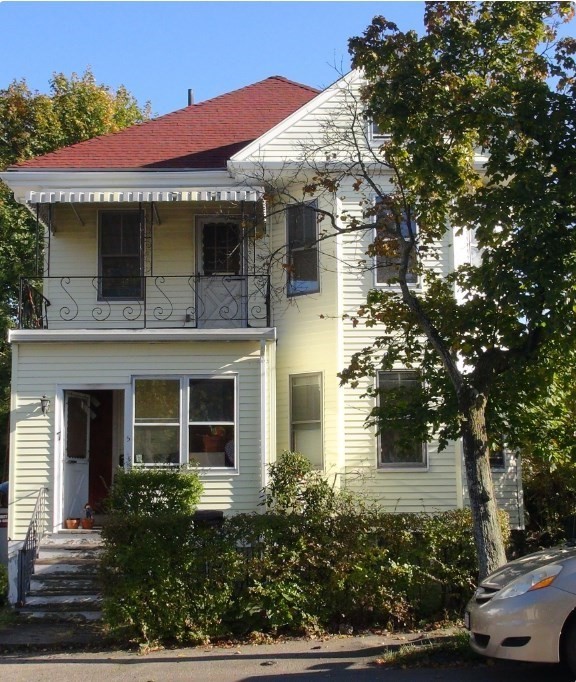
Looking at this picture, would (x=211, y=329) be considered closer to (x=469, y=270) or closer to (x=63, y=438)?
(x=63, y=438)

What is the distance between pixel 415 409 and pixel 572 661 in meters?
3.65

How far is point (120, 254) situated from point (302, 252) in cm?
337

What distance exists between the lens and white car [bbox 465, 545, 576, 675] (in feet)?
25.1

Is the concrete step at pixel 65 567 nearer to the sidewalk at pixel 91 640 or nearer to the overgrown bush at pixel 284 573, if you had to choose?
the sidewalk at pixel 91 640

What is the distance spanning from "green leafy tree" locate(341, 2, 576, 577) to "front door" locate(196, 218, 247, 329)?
17.5 ft

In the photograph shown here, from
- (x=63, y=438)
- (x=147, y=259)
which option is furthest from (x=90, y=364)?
(x=147, y=259)

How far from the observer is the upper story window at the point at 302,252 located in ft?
51.8

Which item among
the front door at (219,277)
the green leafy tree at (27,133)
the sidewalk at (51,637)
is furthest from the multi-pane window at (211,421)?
the green leafy tree at (27,133)

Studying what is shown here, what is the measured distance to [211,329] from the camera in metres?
14.7

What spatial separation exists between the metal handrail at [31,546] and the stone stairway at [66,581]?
0.30 ft

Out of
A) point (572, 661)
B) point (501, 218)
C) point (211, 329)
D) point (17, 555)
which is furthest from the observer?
point (211, 329)

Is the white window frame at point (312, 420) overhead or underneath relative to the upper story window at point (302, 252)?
A: underneath

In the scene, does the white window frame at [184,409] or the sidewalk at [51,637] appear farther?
the white window frame at [184,409]

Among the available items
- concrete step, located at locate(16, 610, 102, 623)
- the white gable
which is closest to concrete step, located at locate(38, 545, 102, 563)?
concrete step, located at locate(16, 610, 102, 623)
